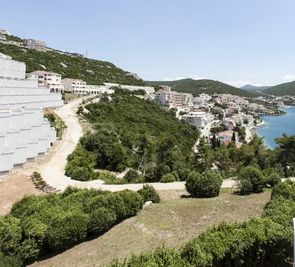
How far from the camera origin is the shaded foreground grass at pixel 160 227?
37.6 feet

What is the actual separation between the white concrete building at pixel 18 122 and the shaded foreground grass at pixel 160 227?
14641 mm

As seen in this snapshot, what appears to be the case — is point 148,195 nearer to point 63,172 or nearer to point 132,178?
point 132,178

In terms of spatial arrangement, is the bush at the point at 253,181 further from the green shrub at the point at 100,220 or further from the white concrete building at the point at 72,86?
the white concrete building at the point at 72,86

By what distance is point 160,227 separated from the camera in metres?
12.7

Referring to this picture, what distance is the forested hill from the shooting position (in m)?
85.2

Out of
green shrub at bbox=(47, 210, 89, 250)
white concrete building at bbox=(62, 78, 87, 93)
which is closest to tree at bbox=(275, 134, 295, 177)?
green shrub at bbox=(47, 210, 89, 250)

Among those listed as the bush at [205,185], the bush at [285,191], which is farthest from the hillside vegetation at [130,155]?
the bush at [285,191]

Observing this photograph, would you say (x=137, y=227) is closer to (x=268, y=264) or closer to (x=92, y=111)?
(x=268, y=264)

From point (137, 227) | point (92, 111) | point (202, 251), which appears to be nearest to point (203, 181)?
point (137, 227)

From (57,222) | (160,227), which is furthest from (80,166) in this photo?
(160,227)

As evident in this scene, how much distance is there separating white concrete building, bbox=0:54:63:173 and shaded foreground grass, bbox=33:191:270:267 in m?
14.6

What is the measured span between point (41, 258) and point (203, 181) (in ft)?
27.2

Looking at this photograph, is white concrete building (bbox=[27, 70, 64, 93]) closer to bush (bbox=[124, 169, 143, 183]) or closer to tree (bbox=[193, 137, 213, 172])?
tree (bbox=[193, 137, 213, 172])

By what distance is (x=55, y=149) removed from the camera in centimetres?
3350
